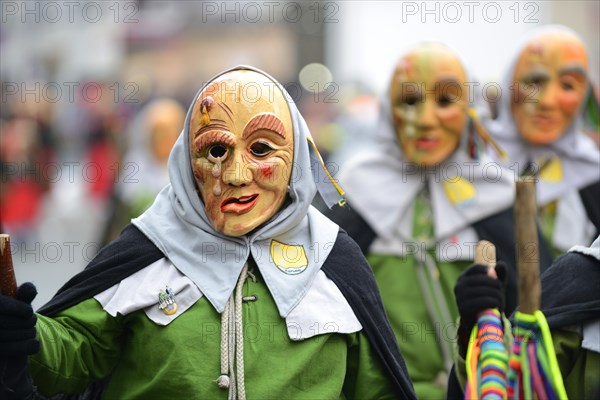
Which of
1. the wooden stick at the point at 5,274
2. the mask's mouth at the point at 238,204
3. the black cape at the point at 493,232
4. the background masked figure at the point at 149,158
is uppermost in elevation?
the mask's mouth at the point at 238,204

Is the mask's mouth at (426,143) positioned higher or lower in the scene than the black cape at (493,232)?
higher

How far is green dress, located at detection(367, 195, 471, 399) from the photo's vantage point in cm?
688

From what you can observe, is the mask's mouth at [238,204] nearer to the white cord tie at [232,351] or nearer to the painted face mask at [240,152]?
the painted face mask at [240,152]

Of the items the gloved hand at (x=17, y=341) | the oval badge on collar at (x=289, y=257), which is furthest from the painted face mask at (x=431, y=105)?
the gloved hand at (x=17, y=341)

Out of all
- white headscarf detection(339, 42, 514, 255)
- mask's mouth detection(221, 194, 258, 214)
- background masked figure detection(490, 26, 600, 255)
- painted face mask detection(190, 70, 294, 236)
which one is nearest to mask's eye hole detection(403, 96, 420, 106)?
white headscarf detection(339, 42, 514, 255)

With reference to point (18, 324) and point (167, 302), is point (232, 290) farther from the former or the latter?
point (18, 324)

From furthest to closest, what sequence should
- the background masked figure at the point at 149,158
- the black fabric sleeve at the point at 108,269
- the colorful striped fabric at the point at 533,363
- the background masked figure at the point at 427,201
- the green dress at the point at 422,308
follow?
the background masked figure at the point at 149,158, the background masked figure at the point at 427,201, the green dress at the point at 422,308, the black fabric sleeve at the point at 108,269, the colorful striped fabric at the point at 533,363

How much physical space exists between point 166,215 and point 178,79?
29.0 m

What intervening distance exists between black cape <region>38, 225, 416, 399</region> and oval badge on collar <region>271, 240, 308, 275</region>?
91 millimetres

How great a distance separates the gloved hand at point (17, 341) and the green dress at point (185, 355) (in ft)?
0.60

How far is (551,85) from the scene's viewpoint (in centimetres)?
843

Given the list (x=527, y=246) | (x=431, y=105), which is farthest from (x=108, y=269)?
(x=431, y=105)

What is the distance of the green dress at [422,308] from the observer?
6.88 m

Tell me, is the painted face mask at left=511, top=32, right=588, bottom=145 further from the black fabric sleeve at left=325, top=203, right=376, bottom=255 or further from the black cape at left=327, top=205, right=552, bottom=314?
the black fabric sleeve at left=325, top=203, right=376, bottom=255
